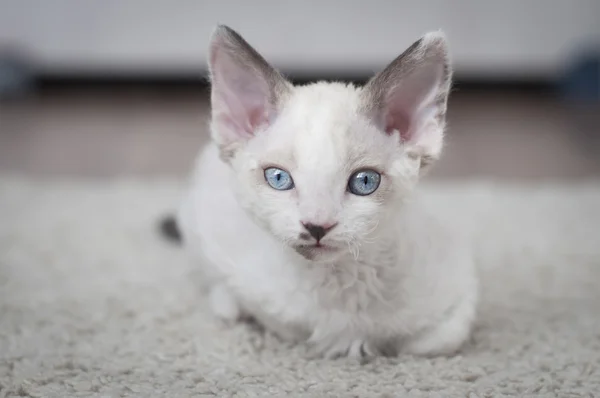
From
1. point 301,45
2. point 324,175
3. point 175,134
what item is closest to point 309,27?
point 301,45

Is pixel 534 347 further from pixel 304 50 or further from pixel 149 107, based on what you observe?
pixel 149 107

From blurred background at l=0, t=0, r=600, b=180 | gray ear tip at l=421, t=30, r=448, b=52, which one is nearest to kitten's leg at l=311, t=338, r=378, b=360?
gray ear tip at l=421, t=30, r=448, b=52

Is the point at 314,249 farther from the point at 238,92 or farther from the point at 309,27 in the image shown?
the point at 309,27

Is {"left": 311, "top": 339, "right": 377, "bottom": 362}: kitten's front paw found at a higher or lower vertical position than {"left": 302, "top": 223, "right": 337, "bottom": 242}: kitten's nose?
lower

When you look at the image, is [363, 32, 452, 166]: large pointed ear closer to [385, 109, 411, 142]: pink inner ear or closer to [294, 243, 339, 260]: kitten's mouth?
[385, 109, 411, 142]: pink inner ear

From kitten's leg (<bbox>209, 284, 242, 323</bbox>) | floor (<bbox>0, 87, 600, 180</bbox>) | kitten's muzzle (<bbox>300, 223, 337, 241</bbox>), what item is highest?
floor (<bbox>0, 87, 600, 180</bbox>)
